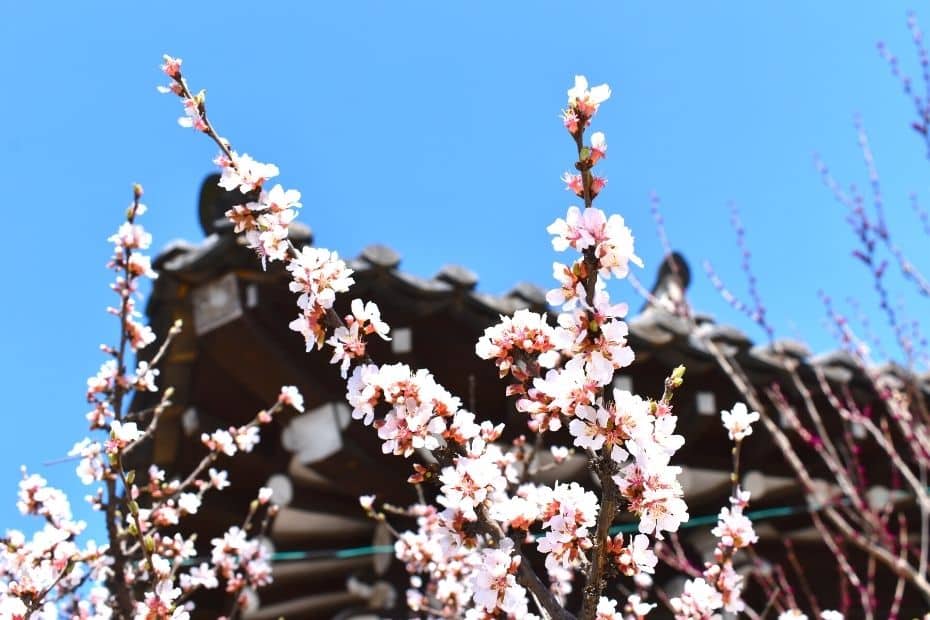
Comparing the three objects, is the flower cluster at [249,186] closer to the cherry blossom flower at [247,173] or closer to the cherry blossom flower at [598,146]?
the cherry blossom flower at [247,173]

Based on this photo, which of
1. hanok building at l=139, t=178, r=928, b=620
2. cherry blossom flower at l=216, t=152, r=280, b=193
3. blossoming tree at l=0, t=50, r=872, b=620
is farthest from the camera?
hanok building at l=139, t=178, r=928, b=620

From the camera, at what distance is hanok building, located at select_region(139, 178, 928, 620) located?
484 cm

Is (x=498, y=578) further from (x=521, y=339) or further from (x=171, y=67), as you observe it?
(x=171, y=67)

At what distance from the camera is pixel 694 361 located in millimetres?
5348

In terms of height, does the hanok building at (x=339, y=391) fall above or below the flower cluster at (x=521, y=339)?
above

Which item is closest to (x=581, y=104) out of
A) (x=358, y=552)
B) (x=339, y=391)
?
(x=339, y=391)

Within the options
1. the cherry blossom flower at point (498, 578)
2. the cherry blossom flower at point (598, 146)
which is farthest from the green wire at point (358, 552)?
the cherry blossom flower at point (598, 146)

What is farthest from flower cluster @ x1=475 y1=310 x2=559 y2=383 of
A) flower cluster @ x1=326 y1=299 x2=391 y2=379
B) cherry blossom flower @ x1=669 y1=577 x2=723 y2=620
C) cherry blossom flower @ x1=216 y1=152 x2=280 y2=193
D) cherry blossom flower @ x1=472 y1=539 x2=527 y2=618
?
cherry blossom flower @ x1=669 y1=577 x2=723 y2=620

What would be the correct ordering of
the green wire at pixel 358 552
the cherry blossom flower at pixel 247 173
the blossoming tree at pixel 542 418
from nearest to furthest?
the blossoming tree at pixel 542 418
the cherry blossom flower at pixel 247 173
the green wire at pixel 358 552

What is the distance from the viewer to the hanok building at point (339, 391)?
484cm

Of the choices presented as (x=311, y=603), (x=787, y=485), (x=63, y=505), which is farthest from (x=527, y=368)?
(x=787, y=485)

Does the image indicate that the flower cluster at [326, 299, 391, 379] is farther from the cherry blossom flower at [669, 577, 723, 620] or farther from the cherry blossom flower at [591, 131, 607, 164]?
the cherry blossom flower at [669, 577, 723, 620]

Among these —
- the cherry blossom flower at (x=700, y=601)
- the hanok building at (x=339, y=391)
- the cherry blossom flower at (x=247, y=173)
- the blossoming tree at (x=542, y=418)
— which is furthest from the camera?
the hanok building at (x=339, y=391)

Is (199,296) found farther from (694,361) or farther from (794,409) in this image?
(794,409)
